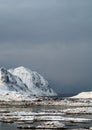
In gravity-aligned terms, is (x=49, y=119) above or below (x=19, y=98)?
below

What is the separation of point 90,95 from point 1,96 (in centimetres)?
4036

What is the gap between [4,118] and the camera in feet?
190

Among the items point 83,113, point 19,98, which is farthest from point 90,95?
point 83,113

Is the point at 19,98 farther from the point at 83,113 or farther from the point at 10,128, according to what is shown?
the point at 10,128

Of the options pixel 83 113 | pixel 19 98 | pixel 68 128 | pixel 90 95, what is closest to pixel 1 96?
pixel 19 98

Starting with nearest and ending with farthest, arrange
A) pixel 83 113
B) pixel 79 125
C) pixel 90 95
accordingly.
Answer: pixel 79 125
pixel 83 113
pixel 90 95

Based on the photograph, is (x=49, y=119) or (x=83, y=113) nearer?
(x=49, y=119)

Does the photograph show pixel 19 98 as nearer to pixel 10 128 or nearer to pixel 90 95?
pixel 90 95

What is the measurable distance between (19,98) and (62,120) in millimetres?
83636

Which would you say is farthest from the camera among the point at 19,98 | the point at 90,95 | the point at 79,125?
the point at 90,95

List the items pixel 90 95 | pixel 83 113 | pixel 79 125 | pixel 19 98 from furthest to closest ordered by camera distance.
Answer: pixel 90 95 → pixel 19 98 → pixel 83 113 → pixel 79 125

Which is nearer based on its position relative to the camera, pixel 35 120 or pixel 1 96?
pixel 35 120

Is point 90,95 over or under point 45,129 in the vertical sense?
over

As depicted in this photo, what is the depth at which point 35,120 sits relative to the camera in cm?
5419
